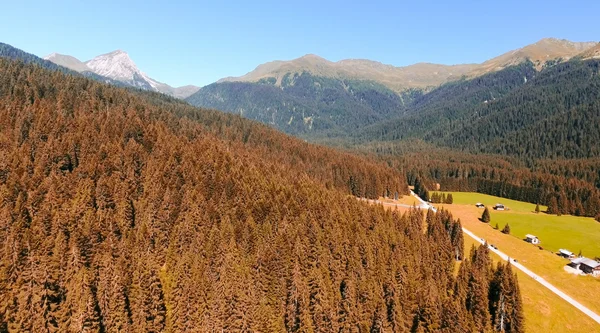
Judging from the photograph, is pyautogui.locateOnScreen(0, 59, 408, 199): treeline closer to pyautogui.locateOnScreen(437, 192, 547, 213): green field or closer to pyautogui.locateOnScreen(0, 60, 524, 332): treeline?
pyautogui.locateOnScreen(0, 60, 524, 332): treeline

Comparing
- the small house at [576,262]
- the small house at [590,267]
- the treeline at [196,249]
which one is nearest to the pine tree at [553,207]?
the small house at [576,262]

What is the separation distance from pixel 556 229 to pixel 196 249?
4538 inches

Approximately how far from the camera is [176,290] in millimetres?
59375

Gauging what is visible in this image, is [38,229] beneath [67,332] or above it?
above

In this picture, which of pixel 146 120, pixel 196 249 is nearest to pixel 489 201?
pixel 196 249

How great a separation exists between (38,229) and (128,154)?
122 ft

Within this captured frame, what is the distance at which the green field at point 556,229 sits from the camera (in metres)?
102

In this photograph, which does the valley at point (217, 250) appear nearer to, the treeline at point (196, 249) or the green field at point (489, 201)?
the treeline at point (196, 249)

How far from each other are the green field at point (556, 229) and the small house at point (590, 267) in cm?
1720

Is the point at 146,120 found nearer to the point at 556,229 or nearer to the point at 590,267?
the point at 590,267

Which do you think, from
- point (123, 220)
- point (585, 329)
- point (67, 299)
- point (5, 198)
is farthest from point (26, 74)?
point (585, 329)

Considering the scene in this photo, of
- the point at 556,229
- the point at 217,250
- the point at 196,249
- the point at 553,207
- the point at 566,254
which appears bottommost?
the point at 196,249

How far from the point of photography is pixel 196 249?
221 feet

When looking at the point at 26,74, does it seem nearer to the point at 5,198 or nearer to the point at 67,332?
the point at 5,198
